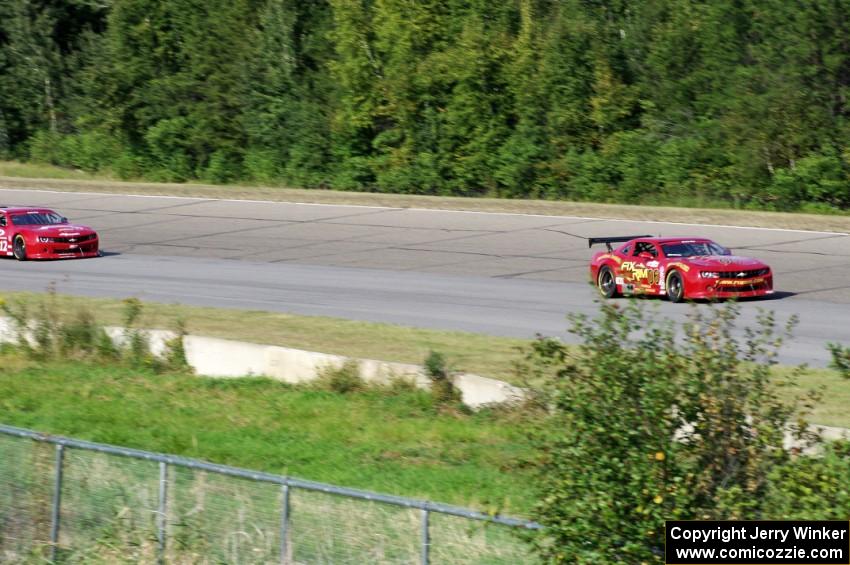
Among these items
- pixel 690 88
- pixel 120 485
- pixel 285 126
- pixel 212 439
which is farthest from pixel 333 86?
pixel 120 485

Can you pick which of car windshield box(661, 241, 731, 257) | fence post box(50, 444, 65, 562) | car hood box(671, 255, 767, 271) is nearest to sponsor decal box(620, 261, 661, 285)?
car windshield box(661, 241, 731, 257)

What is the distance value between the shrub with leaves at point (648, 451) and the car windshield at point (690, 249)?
647 inches

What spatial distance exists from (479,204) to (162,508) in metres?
29.7

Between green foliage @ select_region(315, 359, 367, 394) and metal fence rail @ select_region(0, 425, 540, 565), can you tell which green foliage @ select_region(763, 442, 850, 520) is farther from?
green foliage @ select_region(315, 359, 367, 394)

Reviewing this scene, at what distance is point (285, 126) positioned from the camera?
53312 millimetres

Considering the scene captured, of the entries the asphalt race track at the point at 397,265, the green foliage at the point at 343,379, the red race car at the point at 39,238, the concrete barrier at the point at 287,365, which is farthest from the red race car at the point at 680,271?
the red race car at the point at 39,238

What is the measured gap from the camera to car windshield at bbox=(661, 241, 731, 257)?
2469 centimetres

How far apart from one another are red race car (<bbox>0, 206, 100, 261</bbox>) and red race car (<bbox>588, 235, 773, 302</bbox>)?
13.8 meters

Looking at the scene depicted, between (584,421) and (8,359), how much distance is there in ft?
50.4

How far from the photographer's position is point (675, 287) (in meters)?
24.2

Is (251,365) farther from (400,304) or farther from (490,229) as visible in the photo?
(490,229)

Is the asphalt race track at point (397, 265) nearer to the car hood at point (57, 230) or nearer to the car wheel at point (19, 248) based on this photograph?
the car wheel at point (19, 248)

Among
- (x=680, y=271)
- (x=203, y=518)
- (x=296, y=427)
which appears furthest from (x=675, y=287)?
(x=203, y=518)

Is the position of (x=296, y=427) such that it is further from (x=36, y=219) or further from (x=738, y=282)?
(x=36, y=219)
